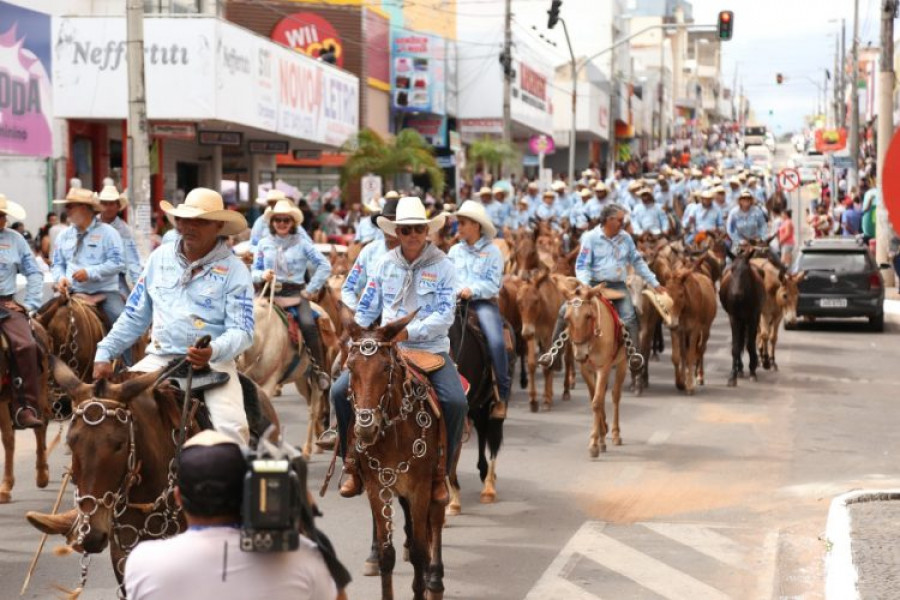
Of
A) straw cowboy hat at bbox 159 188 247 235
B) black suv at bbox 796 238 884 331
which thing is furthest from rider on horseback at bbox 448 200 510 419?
black suv at bbox 796 238 884 331

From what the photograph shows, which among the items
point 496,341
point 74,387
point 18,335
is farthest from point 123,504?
point 496,341

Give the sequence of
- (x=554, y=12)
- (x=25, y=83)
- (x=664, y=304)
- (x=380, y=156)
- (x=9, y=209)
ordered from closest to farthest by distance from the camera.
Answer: (x=9, y=209) → (x=664, y=304) → (x=25, y=83) → (x=554, y=12) → (x=380, y=156)

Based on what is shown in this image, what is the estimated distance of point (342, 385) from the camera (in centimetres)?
926

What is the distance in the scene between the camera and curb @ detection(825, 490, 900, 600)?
8.95 metres

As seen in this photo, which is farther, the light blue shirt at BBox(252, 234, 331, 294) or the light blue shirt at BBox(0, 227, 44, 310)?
the light blue shirt at BBox(252, 234, 331, 294)

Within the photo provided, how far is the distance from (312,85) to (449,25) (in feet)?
121

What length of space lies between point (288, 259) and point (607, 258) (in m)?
3.61

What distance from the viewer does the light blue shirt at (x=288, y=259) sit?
1526 centimetres

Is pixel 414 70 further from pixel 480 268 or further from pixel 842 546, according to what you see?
pixel 842 546

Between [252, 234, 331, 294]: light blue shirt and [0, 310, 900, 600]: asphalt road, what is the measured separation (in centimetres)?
183

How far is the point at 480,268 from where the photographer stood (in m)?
13.6

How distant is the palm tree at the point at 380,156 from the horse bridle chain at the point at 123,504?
114 ft

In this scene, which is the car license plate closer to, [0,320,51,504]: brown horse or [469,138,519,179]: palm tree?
[0,320,51,504]: brown horse

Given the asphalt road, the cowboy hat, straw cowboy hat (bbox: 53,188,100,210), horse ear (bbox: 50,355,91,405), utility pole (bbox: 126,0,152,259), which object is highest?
utility pole (bbox: 126,0,152,259)
